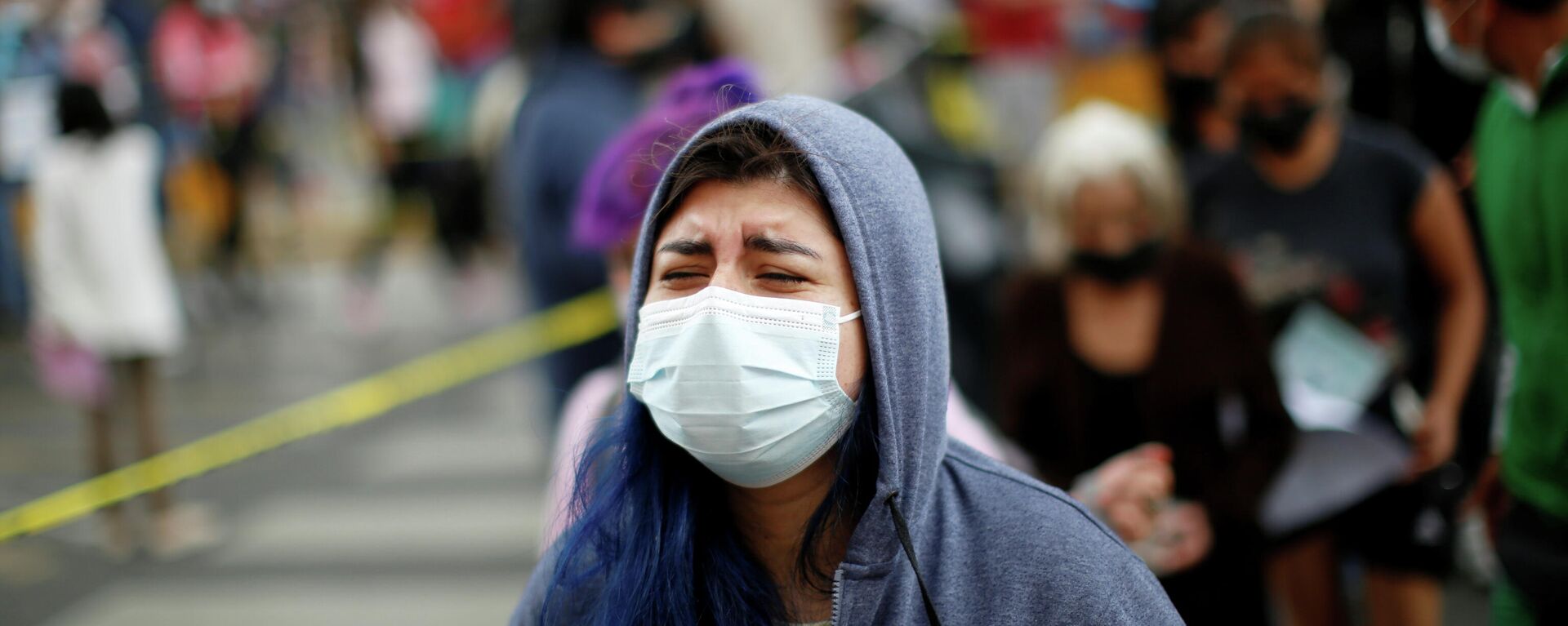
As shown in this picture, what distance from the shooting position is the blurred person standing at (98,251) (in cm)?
550

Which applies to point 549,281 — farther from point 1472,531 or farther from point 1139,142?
point 1472,531

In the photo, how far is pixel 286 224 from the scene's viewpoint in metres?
12.5

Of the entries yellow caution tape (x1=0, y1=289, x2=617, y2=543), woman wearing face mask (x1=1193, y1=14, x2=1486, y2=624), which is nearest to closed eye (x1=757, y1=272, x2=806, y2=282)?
yellow caution tape (x1=0, y1=289, x2=617, y2=543)

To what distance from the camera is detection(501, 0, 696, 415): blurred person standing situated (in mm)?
4152

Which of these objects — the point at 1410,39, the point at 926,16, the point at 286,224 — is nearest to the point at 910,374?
the point at 1410,39

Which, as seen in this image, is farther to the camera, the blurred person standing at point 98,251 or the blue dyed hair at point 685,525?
the blurred person standing at point 98,251

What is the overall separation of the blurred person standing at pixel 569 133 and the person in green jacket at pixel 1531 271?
8.02ft

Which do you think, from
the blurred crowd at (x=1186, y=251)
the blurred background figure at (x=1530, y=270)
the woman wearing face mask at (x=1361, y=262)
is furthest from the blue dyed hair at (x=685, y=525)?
the woman wearing face mask at (x=1361, y=262)

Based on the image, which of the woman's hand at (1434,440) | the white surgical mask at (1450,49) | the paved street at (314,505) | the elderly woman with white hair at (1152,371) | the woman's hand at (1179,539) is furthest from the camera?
the paved street at (314,505)

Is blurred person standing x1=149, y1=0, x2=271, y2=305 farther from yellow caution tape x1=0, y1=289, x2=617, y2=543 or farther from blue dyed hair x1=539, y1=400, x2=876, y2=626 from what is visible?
blue dyed hair x1=539, y1=400, x2=876, y2=626

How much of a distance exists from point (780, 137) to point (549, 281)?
2714 mm

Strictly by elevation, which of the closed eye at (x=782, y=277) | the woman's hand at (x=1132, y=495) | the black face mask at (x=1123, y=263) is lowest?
the woman's hand at (x=1132, y=495)

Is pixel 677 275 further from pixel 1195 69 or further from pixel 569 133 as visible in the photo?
pixel 1195 69

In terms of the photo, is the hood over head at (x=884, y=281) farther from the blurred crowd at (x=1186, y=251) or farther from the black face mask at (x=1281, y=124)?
the black face mask at (x=1281, y=124)
